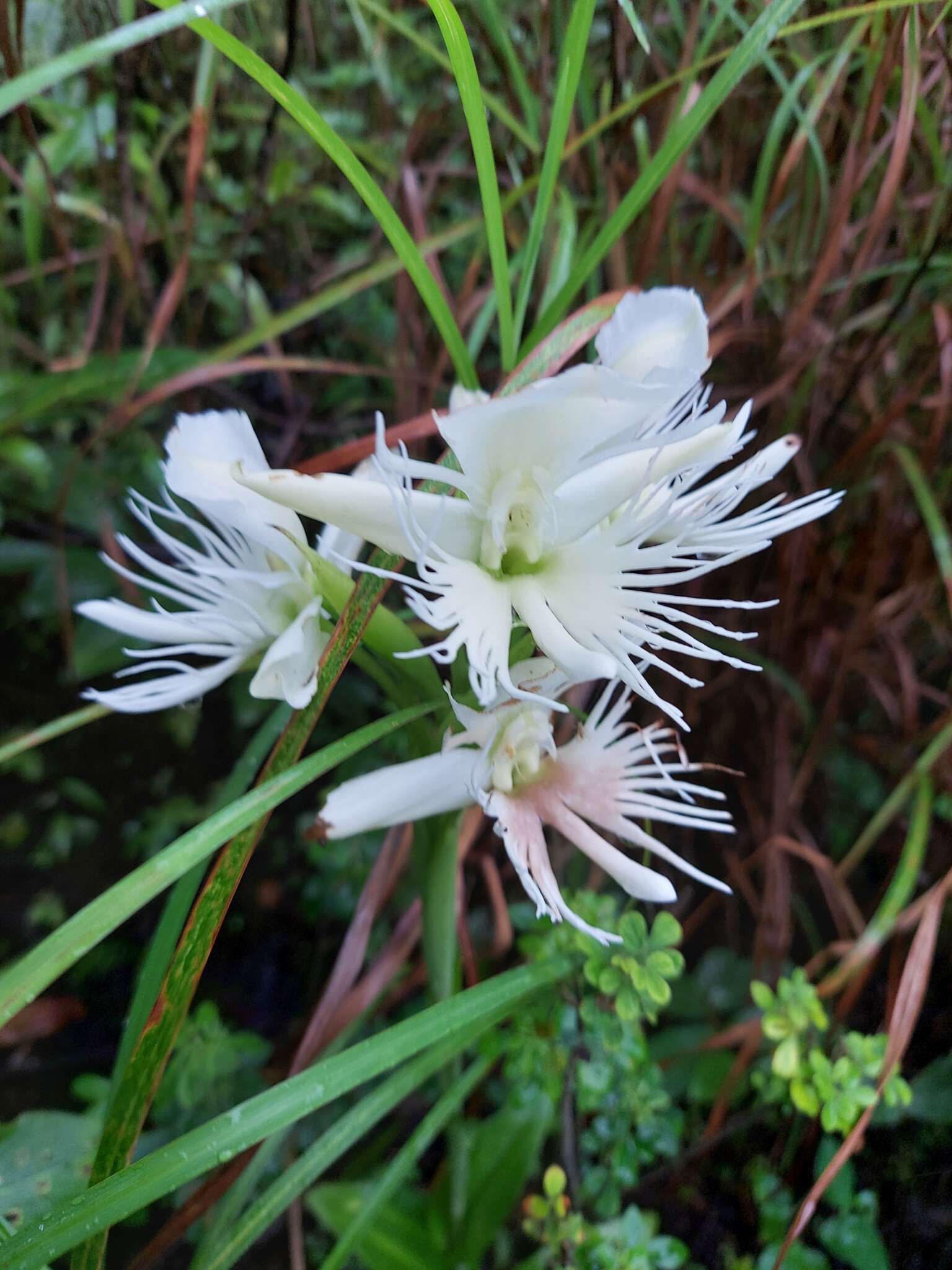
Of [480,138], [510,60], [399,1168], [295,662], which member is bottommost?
[399,1168]

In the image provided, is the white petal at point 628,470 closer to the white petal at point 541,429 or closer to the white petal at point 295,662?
the white petal at point 541,429

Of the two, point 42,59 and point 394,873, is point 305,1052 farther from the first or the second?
point 42,59

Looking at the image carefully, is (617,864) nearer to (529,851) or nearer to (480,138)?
(529,851)

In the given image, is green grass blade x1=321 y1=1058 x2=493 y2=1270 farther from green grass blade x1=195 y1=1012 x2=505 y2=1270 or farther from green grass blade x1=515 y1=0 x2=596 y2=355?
green grass blade x1=515 y1=0 x2=596 y2=355

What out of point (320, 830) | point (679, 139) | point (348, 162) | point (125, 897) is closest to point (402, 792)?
point (320, 830)

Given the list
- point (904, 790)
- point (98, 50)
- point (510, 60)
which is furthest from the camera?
point (904, 790)

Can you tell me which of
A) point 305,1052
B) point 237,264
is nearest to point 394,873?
point 305,1052

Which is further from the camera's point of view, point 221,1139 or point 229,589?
point 229,589
